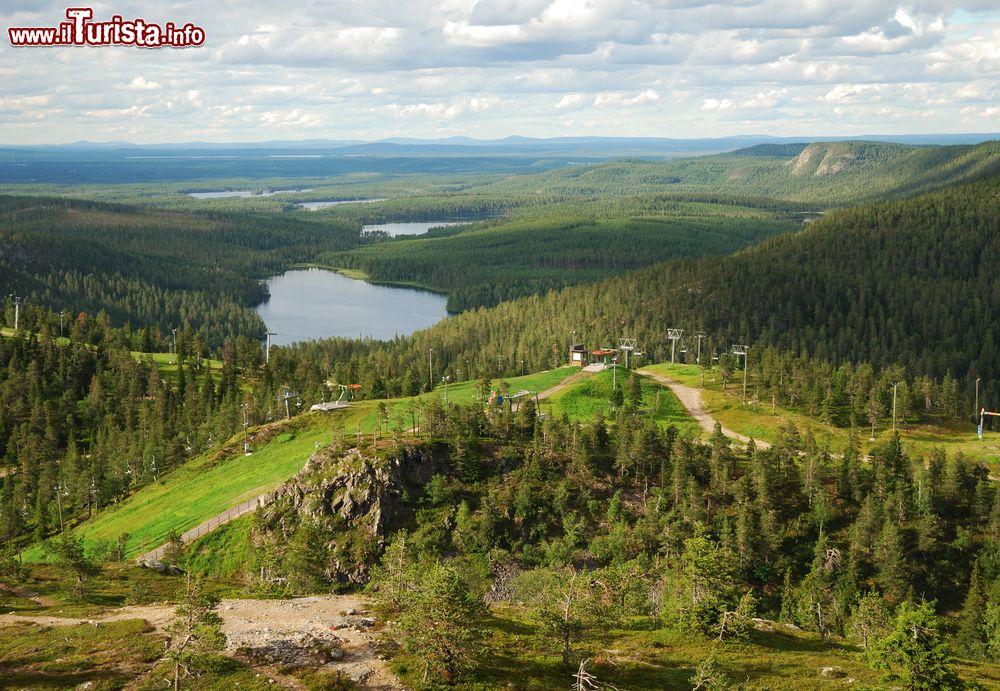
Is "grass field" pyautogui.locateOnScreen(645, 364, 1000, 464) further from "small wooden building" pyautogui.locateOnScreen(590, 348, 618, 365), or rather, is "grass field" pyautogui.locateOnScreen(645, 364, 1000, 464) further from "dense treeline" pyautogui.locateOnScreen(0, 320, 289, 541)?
"dense treeline" pyautogui.locateOnScreen(0, 320, 289, 541)

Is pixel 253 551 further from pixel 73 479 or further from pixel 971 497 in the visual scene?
pixel 971 497

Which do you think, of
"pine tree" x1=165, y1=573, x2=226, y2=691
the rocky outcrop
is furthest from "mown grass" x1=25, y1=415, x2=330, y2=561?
"pine tree" x1=165, y1=573, x2=226, y2=691

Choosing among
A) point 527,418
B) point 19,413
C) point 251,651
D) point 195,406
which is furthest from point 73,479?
point 251,651

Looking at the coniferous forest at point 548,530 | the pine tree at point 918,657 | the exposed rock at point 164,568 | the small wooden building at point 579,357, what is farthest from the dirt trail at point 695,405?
the exposed rock at point 164,568

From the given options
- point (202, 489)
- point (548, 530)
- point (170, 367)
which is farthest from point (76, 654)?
point (170, 367)

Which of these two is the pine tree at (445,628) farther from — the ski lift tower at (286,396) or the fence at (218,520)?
the ski lift tower at (286,396)

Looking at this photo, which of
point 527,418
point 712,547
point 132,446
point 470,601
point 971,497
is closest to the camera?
point 470,601
